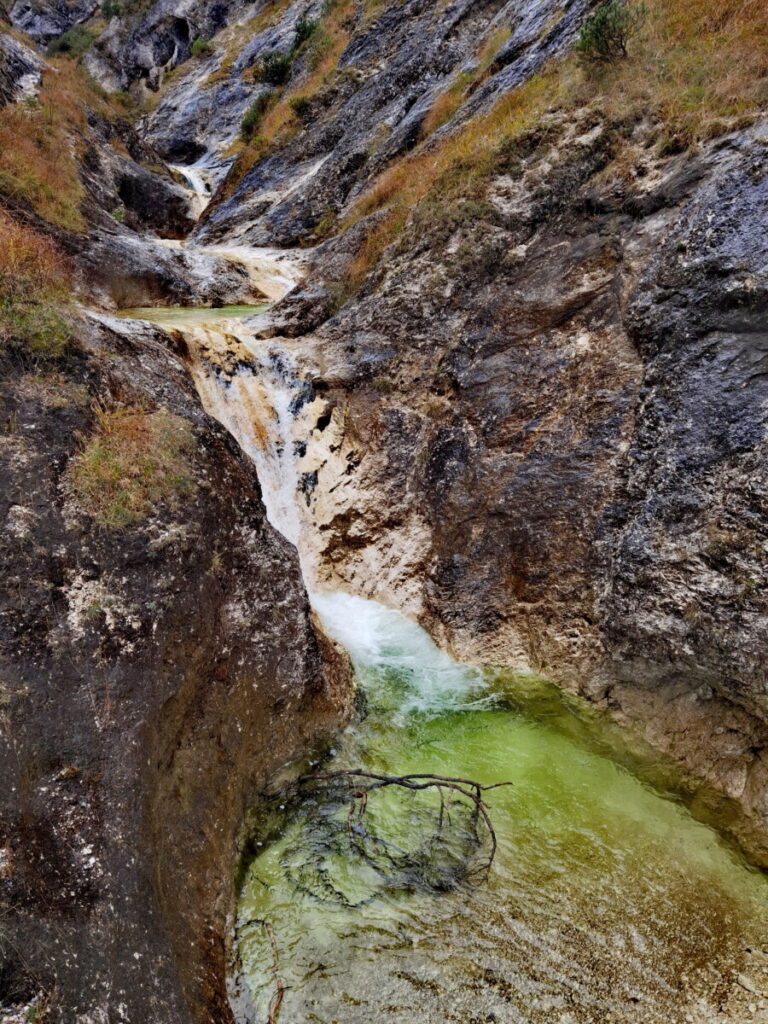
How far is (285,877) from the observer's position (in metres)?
5.16

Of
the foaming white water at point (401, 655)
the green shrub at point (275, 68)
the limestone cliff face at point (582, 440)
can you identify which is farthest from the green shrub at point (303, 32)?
the foaming white water at point (401, 655)

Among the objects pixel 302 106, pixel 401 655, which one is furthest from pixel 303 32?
pixel 401 655

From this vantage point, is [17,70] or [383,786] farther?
[17,70]

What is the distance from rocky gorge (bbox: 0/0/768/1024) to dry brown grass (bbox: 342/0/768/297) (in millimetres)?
68

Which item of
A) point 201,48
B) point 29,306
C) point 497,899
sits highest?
point 201,48

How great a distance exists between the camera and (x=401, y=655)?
Result: 8180 mm

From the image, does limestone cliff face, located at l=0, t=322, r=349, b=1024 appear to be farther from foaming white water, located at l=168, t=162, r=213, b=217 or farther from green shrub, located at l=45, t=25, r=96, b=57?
green shrub, located at l=45, t=25, r=96, b=57

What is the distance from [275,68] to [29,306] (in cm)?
3342

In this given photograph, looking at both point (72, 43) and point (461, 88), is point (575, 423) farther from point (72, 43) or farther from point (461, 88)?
point (72, 43)

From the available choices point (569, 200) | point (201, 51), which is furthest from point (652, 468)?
point (201, 51)

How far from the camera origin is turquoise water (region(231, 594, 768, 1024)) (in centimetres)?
417

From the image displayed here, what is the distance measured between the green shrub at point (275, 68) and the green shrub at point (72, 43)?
19.5 meters

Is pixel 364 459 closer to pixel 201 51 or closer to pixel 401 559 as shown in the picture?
pixel 401 559

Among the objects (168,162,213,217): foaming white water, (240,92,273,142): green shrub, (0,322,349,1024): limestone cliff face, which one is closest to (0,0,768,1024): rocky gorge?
(0,322,349,1024): limestone cliff face
